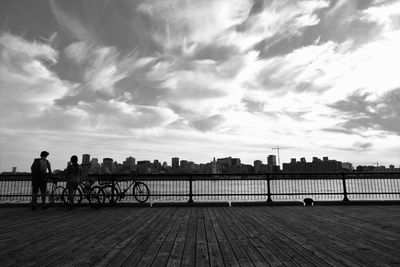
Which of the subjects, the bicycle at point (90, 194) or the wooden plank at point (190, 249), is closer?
the wooden plank at point (190, 249)

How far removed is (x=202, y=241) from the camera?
Answer: 5.92m

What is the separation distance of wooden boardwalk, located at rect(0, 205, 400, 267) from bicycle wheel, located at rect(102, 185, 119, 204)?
338cm

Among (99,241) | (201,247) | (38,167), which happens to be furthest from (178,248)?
(38,167)

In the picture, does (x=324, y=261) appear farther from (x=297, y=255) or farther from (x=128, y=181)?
(x=128, y=181)

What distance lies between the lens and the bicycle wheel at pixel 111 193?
494 inches

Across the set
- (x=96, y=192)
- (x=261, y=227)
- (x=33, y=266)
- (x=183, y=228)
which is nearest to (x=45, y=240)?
(x=33, y=266)

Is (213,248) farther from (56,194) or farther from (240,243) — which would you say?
(56,194)

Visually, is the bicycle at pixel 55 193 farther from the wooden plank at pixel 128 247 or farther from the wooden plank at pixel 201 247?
the wooden plank at pixel 201 247

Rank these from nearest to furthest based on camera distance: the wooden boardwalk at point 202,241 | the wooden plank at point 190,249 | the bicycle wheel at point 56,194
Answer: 1. the wooden plank at point 190,249
2. the wooden boardwalk at point 202,241
3. the bicycle wheel at point 56,194

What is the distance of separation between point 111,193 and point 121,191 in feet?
1.40

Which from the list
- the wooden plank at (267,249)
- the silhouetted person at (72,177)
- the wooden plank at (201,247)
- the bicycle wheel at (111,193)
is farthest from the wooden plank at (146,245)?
the silhouetted person at (72,177)

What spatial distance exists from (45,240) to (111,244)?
1577 millimetres

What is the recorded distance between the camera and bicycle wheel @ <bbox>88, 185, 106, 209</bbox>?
39.5 feet

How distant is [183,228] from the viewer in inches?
293
